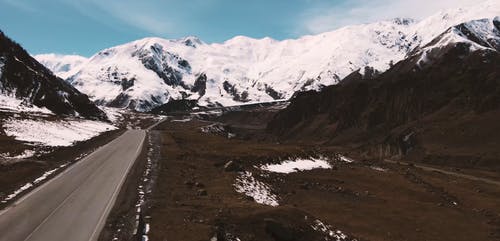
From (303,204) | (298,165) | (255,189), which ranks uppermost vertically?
(298,165)

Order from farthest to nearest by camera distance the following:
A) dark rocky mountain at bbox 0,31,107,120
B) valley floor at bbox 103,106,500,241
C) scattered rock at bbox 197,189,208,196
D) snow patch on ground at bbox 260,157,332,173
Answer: dark rocky mountain at bbox 0,31,107,120 < snow patch on ground at bbox 260,157,332,173 < scattered rock at bbox 197,189,208,196 < valley floor at bbox 103,106,500,241

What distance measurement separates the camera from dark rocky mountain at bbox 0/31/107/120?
6206 inches

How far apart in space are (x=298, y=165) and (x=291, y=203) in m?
23.6

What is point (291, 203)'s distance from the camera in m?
47.2

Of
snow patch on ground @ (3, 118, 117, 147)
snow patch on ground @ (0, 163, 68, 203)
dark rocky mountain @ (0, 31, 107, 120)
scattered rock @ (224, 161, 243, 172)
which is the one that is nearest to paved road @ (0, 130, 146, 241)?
snow patch on ground @ (0, 163, 68, 203)

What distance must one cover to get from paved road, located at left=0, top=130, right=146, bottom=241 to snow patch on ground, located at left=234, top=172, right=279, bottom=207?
33.6ft

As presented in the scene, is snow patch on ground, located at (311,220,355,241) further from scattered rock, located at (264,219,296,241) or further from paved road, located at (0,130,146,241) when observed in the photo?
paved road, located at (0,130,146,241)

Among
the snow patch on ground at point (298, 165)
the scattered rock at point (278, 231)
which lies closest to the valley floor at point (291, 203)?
the scattered rock at point (278, 231)

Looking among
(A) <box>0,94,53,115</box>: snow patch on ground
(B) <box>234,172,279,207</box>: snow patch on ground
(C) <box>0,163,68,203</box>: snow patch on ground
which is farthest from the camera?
(A) <box>0,94,53,115</box>: snow patch on ground

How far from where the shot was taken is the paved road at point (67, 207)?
26.7m

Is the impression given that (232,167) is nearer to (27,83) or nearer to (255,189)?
(255,189)

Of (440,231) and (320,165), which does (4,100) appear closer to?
(320,165)

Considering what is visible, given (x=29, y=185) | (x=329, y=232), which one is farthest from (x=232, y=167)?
(x=329, y=232)

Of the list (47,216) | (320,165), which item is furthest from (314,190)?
(47,216)
